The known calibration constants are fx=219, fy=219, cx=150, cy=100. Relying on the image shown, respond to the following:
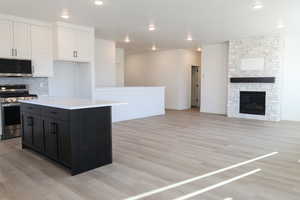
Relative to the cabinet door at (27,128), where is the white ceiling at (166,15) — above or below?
above

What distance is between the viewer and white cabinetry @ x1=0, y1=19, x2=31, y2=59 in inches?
191

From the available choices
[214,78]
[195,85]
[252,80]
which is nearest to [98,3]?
[252,80]

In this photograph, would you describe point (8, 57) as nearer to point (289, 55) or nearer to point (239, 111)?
point (239, 111)

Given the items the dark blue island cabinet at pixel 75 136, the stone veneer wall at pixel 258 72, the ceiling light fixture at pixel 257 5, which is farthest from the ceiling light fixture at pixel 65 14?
the stone veneer wall at pixel 258 72

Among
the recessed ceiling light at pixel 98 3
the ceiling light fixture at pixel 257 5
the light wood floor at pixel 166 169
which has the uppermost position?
the recessed ceiling light at pixel 98 3

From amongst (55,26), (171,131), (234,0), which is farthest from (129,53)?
(234,0)

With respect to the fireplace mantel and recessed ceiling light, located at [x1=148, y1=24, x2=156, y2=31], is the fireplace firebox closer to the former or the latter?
the fireplace mantel

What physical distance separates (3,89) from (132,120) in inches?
141

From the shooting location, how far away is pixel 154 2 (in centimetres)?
409

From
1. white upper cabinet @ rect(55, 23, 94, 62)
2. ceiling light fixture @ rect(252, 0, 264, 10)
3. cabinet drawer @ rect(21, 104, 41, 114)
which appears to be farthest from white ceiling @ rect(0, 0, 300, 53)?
cabinet drawer @ rect(21, 104, 41, 114)

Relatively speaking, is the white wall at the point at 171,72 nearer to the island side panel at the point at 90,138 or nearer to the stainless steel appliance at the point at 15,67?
the stainless steel appliance at the point at 15,67

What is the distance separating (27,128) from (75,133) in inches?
61.9

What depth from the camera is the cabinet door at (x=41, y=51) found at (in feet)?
17.5

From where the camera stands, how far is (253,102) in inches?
294
